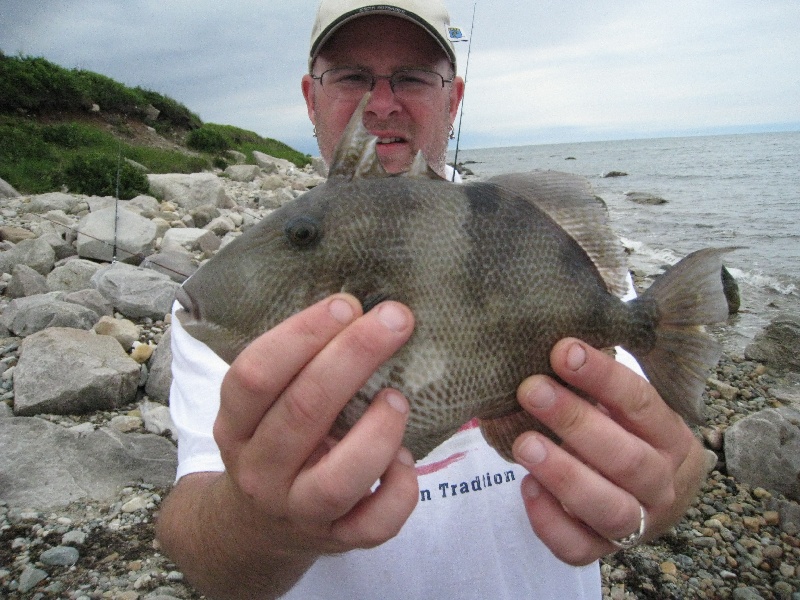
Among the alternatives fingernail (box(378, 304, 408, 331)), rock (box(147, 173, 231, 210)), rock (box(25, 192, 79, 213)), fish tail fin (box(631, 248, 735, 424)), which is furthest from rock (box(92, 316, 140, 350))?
rock (box(147, 173, 231, 210))

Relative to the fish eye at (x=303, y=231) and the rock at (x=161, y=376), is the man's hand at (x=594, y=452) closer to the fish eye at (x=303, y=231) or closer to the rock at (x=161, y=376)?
the fish eye at (x=303, y=231)

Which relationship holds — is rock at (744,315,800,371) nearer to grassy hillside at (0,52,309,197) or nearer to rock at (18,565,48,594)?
rock at (18,565,48,594)

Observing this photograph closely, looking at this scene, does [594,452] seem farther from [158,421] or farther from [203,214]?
[203,214]

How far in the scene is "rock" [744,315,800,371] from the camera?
7.47m

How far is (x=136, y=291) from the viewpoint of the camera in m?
5.60

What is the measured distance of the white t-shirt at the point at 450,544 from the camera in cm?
204

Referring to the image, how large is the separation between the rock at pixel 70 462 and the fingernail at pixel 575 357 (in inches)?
113

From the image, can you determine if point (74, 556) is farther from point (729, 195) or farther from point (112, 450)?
point (729, 195)

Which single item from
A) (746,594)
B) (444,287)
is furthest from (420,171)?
(746,594)

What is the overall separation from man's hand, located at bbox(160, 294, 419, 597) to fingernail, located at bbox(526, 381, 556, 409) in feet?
1.05

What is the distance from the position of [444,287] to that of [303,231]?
358 millimetres

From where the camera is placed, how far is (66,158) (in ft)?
46.1

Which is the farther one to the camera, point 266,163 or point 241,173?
point 266,163

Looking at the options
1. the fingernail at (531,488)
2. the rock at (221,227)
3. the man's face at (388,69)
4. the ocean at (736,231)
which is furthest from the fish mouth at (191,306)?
the rock at (221,227)
